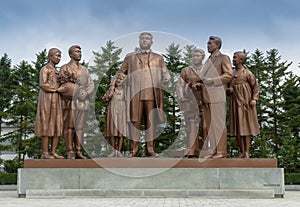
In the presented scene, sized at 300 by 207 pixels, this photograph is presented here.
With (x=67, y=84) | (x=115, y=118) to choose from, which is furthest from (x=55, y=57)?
(x=115, y=118)

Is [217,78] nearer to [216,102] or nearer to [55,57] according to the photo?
[216,102]

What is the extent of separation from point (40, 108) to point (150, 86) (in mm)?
2564

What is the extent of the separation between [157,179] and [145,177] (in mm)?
265

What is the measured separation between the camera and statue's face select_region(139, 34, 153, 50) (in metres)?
9.60

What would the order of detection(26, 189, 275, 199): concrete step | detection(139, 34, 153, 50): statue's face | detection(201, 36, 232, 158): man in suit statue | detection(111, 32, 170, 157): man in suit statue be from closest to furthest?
detection(26, 189, 275, 199): concrete step → detection(201, 36, 232, 158): man in suit statue → detection(111, 32, 170, 157): man in suit statue → detection(139, 34, 153, 50): statue's face

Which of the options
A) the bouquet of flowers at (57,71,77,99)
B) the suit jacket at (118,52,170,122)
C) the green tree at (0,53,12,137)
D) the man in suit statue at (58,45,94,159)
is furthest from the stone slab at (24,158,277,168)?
the green tree at (0,53,12,137)

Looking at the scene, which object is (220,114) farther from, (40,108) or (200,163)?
(40,108)

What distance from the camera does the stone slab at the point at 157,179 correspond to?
29.1ft

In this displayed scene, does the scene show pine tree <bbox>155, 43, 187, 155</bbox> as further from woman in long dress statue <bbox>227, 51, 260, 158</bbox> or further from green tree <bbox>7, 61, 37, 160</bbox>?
woman in long dress statue <bbox>227, 51, 260, 158</bbox>

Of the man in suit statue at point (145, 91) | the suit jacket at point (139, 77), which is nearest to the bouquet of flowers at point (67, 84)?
the suit jacket at point (139, 77)

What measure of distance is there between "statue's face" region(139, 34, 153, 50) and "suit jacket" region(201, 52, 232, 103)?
147 centimetres

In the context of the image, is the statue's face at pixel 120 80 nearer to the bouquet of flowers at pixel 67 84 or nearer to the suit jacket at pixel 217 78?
the bouquet of flowers at pixel 67 84

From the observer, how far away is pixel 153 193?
28.5 ft

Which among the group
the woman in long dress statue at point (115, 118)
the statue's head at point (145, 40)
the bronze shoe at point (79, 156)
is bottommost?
the bronze shoe at point (79, 156)
